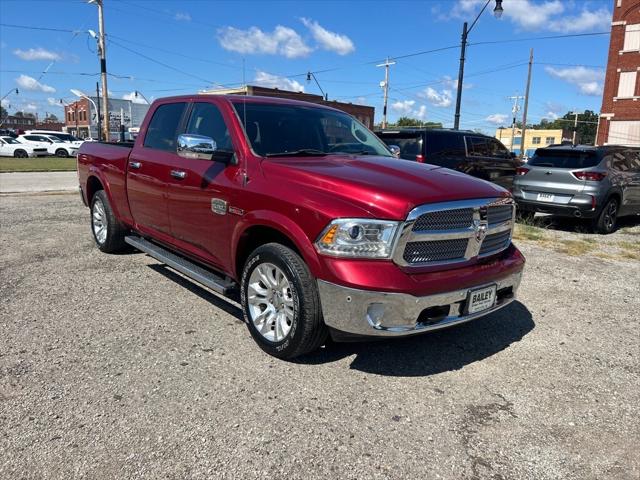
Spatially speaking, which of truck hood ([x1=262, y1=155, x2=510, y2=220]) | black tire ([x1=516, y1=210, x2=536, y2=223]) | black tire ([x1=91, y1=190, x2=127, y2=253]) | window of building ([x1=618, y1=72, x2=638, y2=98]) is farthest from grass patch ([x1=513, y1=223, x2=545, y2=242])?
window of building ([x1=618, y1=72, x2=638, y2=98])

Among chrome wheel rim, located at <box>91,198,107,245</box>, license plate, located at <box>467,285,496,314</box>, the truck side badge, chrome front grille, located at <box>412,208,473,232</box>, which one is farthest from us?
chrome wheel rim, located at <box>91,198,107,245</box>

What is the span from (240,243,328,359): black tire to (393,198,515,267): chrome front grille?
2.01ft

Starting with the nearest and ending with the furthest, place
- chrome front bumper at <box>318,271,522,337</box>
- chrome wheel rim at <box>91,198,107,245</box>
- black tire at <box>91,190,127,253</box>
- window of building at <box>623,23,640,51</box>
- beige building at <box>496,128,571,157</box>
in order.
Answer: chrome front bumper at <box>318,271,522,337</box> → black tire at <box>91,190,127,253</box> → chrome wheel rim at <box>91,198,107,245</box> → window of building at <box>623,23,640,51</box> → beige building at <box>496,128,571,157</box>

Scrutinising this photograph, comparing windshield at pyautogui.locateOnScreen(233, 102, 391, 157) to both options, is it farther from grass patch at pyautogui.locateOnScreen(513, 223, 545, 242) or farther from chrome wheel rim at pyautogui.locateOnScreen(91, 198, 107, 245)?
grass patch at pyautogui.locateOnScreen(513, 223, 545, 242)

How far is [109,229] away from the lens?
634cm

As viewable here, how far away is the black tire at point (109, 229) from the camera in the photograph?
20.5 feet

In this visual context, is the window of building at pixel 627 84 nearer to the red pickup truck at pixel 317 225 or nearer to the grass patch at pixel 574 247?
the grass patch at pixel 574 247

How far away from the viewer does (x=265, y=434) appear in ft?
9.21

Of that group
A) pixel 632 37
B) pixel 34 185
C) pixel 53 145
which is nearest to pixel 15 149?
pixel 53 145

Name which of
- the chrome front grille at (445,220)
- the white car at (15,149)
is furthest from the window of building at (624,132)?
the white car at (15,149)

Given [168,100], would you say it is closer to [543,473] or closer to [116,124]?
[543,473]

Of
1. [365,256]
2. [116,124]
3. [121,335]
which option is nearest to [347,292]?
[365,256]

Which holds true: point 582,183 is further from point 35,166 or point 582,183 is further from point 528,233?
point 35,166

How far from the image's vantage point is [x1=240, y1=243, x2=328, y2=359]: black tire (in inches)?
129
